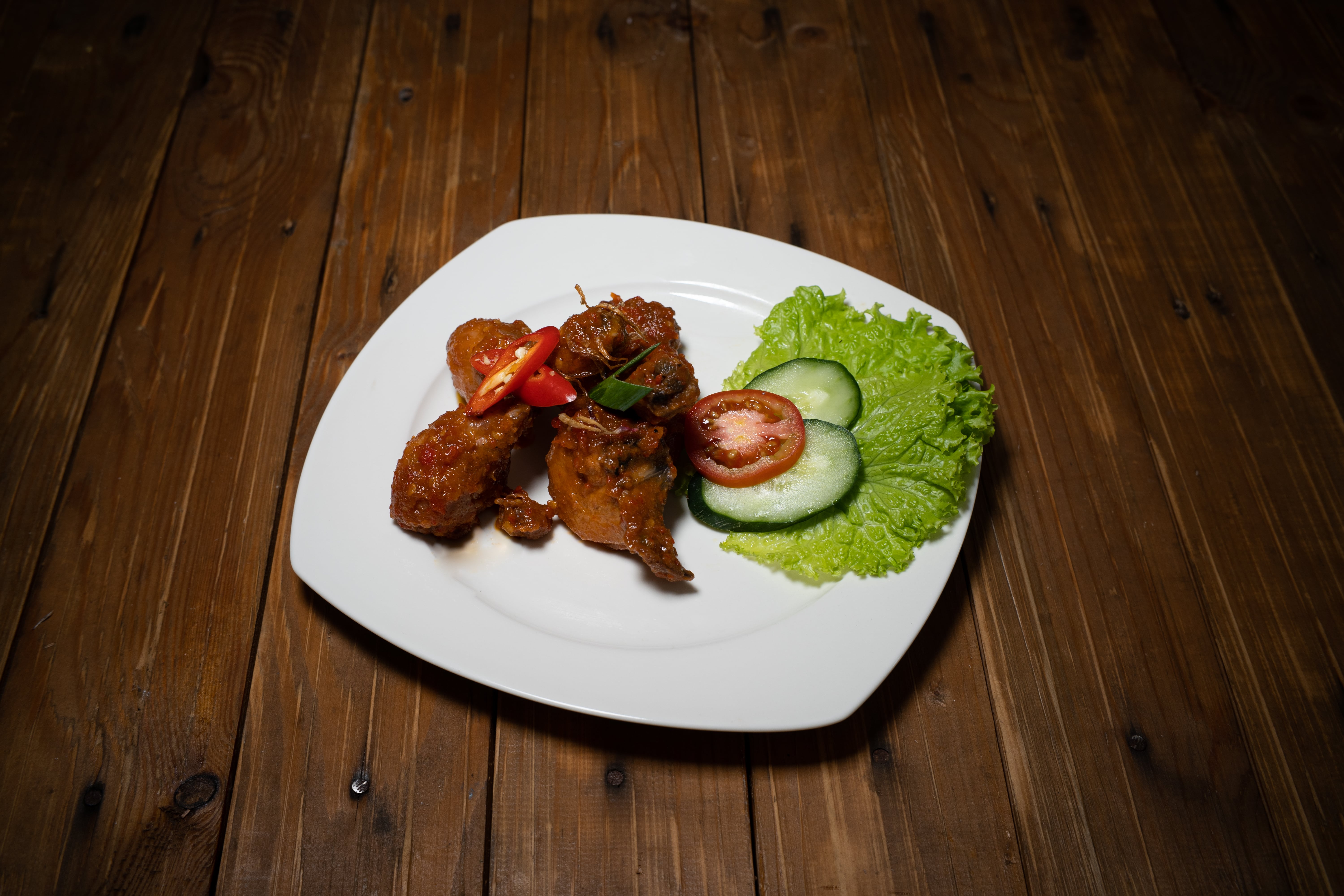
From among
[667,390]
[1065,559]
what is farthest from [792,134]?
[1065,559]

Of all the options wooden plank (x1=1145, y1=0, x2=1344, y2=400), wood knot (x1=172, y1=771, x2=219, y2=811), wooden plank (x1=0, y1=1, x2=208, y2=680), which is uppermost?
wooden plank (x1=1145, y1=0, x2=1344, y2=400)

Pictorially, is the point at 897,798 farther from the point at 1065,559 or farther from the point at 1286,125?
the point at 1286,125

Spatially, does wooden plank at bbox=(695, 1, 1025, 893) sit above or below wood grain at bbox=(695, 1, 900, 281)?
below

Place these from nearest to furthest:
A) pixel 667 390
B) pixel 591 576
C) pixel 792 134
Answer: pixel 667 390
pixel 591 576
pixel 792 134

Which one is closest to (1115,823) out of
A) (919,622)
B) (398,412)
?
(919,622)

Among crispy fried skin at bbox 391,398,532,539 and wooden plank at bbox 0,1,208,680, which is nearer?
crispy fried skin at bbox 391,398,532,539

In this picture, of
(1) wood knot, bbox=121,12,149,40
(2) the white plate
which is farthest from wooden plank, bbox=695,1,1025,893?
(1) wood knot, bbox=121,12,149,40

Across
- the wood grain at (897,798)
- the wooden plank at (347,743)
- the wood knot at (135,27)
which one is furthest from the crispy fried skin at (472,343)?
the wood knot at (135,27)

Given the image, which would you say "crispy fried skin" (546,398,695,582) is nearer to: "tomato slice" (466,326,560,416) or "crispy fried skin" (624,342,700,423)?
"crispy fried skin" (624,342,700,423)
